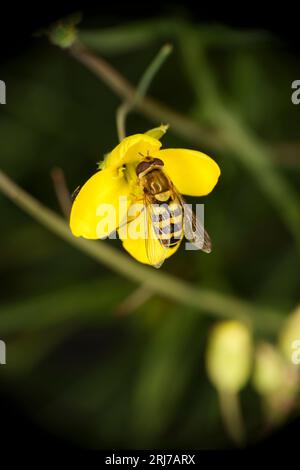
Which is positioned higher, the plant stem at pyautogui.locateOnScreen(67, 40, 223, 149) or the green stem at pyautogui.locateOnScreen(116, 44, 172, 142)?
the plant stem at pyautogui.locateOnScreen(67, 40, 223, 149)

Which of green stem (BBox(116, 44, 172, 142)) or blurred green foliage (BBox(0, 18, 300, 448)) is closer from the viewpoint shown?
green stem (BBox(116, 44, 172, 142))

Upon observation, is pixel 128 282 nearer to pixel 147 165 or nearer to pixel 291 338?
pixel 291 338

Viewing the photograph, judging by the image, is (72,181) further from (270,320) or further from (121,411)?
(121,411)

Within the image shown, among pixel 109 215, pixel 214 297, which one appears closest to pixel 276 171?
pixel 214 297

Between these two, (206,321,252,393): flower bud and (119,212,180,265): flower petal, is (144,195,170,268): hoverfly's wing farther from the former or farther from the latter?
(206,321,252,393): flower bud

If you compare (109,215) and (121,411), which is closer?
→ (109,215)

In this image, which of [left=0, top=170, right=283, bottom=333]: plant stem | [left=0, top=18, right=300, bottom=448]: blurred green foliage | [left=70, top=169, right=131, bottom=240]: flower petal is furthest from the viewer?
[left=0, top=18, right=300, bottom=448]: blurred green foliage

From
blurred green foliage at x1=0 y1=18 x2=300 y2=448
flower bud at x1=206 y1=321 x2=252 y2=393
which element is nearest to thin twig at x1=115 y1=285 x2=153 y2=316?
blurred green foliage at x1=0 y1=18 x2=300 y2=448

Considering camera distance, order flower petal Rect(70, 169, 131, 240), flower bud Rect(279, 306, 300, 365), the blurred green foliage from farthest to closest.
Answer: the blurred green foliage → flower bud Rect(279, 306, 300, 365) → flower petal Rect(70, 169, 131, 240)

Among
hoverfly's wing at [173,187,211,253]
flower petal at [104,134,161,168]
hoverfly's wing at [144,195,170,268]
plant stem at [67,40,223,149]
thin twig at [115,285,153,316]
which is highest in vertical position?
plant stem at [67,40,223,149]
